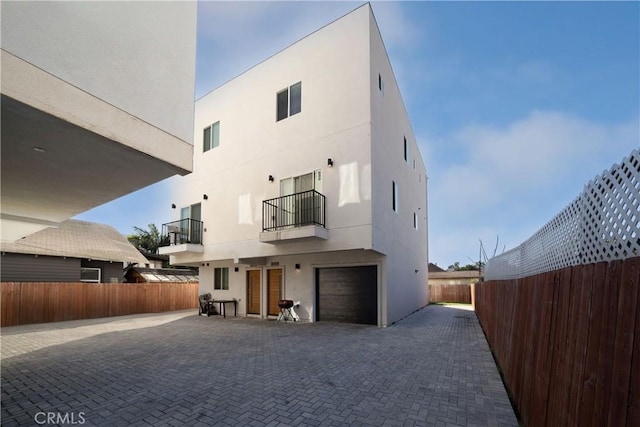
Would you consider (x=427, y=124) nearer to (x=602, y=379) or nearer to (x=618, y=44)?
(x=618, y=44)

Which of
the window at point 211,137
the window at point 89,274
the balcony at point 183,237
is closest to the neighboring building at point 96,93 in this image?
the balcony at point 183,237

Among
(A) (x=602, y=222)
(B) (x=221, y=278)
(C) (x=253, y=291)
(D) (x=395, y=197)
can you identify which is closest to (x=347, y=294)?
(D) (x=395, y=197)

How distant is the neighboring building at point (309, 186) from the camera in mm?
10320

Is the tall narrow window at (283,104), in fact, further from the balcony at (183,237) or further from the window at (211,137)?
the balcony at (183,237)

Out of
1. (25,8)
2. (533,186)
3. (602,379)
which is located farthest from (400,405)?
(533,186)

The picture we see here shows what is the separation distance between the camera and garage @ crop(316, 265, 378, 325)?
11.2 metres

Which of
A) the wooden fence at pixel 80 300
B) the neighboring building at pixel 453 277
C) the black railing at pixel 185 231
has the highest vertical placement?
the black railing at pixel 185 231

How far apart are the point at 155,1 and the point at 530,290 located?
18.6 feet

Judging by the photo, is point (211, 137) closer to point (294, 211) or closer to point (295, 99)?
point (295, 99)

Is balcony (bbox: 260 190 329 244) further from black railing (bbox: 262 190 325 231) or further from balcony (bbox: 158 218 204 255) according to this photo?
balcony (bbox: 158 218 204 255)

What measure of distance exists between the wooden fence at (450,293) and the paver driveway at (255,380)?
16.6 m

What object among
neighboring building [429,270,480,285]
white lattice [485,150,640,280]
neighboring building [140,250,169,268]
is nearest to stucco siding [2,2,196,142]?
white lattice [485,150,640,280]

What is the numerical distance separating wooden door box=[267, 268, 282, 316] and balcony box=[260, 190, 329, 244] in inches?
103

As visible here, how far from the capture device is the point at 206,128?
1507 centimetres
